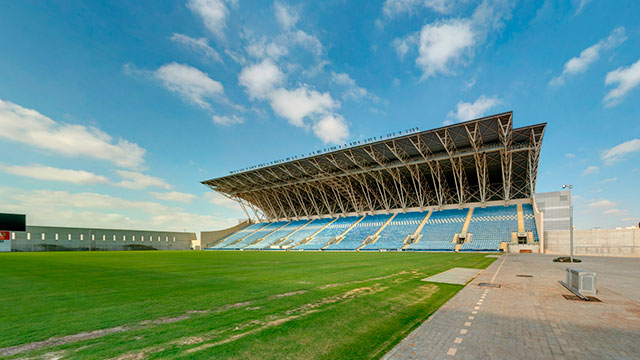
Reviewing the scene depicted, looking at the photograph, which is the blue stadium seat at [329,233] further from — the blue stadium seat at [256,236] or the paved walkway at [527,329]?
the paved walkway at [527,329]

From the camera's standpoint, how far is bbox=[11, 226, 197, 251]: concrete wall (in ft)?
208

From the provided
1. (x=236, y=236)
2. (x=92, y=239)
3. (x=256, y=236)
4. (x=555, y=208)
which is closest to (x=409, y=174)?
(x=555, y=208)

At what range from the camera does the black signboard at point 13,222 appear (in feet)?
198

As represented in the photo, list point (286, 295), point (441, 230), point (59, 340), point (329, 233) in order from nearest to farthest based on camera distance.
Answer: point (59, 340), point (286, 295), point (441, 230), point (329, 233)

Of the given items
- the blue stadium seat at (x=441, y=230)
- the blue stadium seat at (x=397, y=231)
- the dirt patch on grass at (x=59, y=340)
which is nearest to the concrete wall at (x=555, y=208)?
the blue stadium seat at (x=441, y=230)

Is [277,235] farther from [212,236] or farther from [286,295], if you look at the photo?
[286,295]

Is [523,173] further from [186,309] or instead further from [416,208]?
[186,309]

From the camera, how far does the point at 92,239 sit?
233 feet

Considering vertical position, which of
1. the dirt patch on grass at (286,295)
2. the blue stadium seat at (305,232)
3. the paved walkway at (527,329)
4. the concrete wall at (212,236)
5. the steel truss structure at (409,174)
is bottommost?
the concrete wall at (212,236)

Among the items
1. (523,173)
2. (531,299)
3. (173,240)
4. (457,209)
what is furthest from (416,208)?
(173,240)

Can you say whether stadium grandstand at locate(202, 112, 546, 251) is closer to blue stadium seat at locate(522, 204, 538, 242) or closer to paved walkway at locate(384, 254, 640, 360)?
blue stadium seat at locate(522, 204, 538, 242)

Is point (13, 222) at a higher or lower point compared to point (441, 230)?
higher

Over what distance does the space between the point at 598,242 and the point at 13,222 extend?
108435mm

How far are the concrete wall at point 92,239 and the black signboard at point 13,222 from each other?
1.30 m
